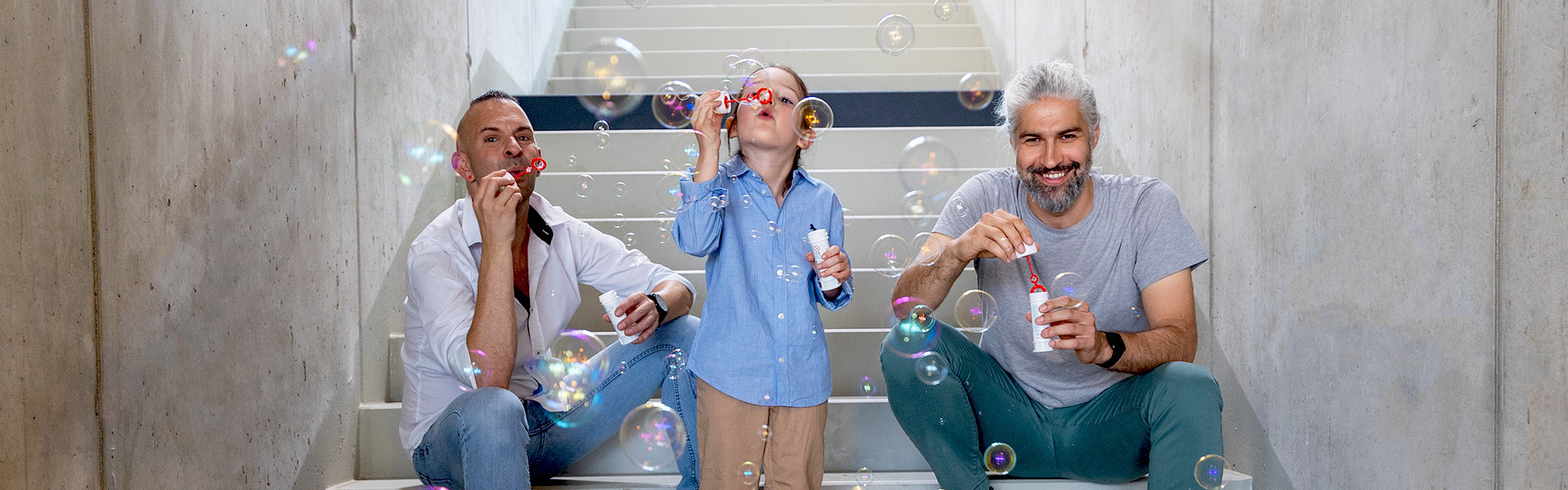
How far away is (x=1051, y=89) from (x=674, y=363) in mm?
1060

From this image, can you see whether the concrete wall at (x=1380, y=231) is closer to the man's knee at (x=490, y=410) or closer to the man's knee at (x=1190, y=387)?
the man's knee at (x=1190, y=387)

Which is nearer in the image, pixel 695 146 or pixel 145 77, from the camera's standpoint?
pixel 145 77

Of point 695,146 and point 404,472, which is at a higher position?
point 695,146

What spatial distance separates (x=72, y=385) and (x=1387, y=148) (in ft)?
7.37

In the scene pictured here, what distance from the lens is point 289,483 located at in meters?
2.20

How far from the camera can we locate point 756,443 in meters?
2.04

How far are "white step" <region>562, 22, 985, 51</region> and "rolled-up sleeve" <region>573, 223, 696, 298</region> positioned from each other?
315 cm

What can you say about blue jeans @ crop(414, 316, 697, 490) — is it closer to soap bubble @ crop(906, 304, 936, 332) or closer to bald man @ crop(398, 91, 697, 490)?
bald man @ crop(398, 91, 697, 490)

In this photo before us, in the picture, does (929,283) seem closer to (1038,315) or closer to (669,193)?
(1038,315)

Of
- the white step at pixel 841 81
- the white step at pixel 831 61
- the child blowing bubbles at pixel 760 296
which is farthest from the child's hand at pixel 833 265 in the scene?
the white step at pixel 831 61

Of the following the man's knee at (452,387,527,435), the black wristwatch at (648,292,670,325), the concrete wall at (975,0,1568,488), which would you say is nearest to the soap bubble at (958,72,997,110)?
the concrete wall at (975,0,1568,488)

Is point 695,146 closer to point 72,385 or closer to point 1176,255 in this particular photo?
point 1176,255

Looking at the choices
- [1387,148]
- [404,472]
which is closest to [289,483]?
[404,472]

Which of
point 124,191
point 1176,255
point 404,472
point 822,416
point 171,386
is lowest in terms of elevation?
point 404,472
